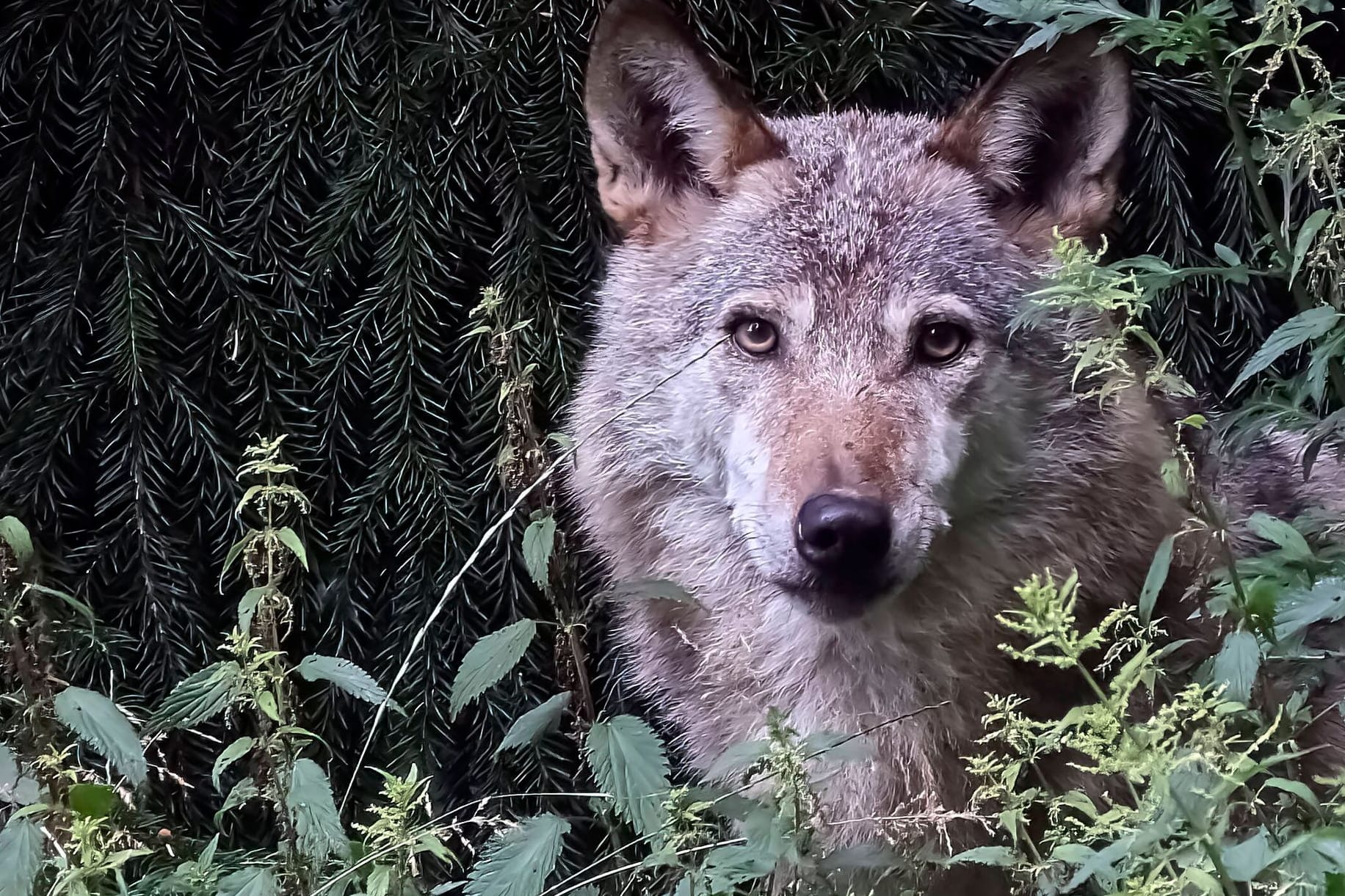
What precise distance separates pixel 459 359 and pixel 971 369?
1.12 m

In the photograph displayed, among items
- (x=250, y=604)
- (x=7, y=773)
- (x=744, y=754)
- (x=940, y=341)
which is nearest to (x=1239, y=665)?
(x=744, y=754)

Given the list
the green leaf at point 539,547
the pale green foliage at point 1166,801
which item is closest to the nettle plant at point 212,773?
the green leaf at point 539,547

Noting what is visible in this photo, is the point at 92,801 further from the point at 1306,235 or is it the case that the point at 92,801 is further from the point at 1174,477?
the point at 1306,235

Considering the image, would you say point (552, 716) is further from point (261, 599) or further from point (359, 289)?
point (359, 289)

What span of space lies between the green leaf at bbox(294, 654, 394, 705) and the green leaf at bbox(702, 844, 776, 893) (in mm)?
482

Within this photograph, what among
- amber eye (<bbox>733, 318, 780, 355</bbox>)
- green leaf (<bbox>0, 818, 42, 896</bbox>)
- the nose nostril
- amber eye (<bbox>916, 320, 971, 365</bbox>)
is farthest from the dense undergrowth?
amber eye (<bbox>733, 318, 780, 355</bbox>)

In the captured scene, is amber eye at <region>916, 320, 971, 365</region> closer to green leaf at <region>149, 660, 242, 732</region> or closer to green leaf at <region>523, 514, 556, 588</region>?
green leaf at <region>523, 514, 556, 588</region>

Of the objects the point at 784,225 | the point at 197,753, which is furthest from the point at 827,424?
the point at 197,753

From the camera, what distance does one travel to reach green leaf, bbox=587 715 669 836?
1431 mm

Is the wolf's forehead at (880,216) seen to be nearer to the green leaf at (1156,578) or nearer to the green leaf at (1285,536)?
the green leaf at (1285,536)

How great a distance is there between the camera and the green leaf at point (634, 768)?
1431 mm

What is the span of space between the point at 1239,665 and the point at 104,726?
1386 millimetres

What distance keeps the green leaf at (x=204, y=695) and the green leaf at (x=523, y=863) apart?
15.9 inches

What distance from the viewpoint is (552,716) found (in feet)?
5.19
